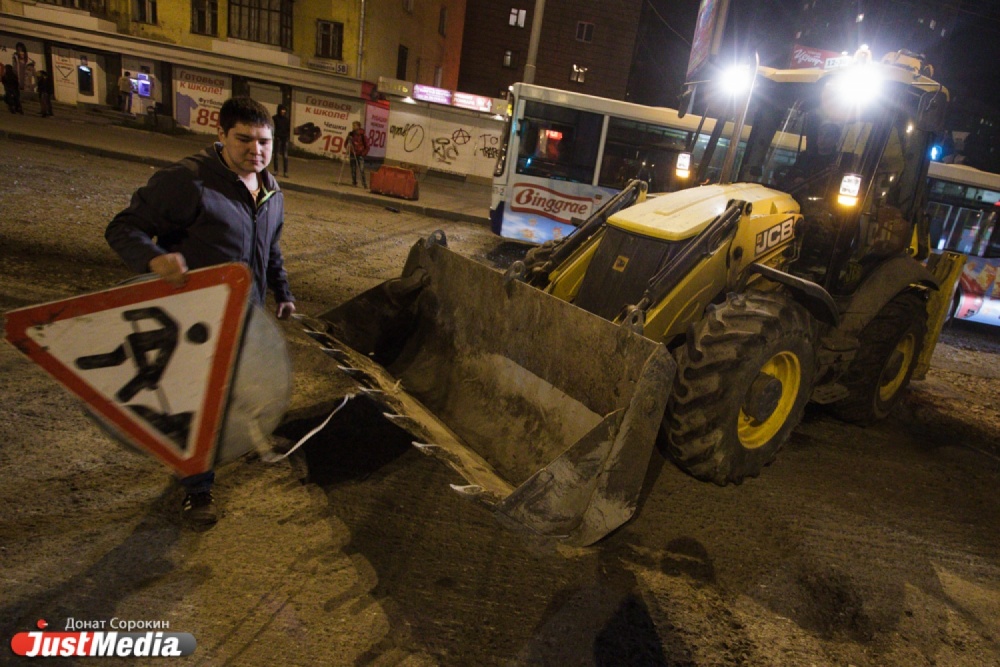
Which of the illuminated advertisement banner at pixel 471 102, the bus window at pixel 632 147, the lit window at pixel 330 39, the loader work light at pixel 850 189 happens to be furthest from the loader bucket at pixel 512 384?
the lit window at pixel 330 39

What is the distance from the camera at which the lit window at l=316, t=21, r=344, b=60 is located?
27.8 m

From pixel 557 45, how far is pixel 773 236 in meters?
38.4

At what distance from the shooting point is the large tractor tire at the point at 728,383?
12.2 ft

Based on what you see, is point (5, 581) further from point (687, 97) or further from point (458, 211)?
point (458, 211)

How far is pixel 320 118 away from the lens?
2778cm

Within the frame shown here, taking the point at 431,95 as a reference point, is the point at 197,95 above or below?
below

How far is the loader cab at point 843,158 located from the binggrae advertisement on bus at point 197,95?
28179 mm

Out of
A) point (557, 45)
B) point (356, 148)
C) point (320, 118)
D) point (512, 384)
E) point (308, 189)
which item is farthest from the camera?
point (557, 45)

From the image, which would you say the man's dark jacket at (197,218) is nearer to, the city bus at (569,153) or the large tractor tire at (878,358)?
the large tractor tire at (878,358)

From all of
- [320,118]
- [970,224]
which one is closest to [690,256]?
[970,224]

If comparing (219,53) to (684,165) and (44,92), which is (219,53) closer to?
(44,92)

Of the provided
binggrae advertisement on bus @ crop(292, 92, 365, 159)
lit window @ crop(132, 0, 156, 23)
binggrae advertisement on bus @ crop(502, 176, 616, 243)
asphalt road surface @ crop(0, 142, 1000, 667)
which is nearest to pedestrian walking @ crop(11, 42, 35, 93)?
lit window @ crop(132, 0, 156, 23)

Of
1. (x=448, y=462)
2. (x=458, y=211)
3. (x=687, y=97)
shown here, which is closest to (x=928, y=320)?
(x=687, y=97)

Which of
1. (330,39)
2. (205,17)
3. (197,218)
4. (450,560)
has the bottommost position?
(450,560)
